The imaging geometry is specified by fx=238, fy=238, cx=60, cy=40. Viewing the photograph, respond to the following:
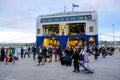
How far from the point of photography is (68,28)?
64438 millimetres

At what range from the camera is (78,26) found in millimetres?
65562

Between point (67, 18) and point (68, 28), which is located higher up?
point (67, 18)

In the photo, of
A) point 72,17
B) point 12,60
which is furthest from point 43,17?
point 12,60

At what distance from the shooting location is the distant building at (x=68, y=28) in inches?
2338

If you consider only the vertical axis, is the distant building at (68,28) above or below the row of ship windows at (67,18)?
below

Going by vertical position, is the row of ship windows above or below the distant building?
above

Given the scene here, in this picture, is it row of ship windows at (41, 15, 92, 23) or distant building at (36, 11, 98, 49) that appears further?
row of ship windows at (41, 15, 92, 23)

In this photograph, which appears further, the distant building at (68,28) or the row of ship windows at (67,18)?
the row of ship windows at (67,18)

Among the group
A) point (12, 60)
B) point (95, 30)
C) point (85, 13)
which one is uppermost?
point (85, 13)

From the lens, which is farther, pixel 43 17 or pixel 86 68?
pixel 43 17

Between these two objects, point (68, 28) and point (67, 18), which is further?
point (68, 28)

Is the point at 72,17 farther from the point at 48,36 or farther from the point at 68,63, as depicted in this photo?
the point at 68,63

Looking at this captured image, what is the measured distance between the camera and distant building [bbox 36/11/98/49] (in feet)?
195

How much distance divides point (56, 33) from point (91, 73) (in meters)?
55.2
